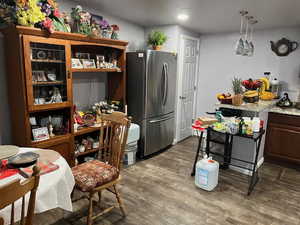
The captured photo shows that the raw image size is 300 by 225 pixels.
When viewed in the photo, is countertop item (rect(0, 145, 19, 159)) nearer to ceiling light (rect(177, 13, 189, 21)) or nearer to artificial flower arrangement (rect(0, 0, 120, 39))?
artificial flower arrangement (rect(0, 0, 120, 39))

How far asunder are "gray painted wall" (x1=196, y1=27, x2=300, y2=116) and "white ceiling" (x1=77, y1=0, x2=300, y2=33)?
0.29m

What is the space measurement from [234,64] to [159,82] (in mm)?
1881

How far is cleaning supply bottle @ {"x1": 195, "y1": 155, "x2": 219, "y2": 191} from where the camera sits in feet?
8.75

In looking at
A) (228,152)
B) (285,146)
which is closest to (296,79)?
(285,146)

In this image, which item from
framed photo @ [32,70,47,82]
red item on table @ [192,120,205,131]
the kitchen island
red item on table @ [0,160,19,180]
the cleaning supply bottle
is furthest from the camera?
the kitchen island

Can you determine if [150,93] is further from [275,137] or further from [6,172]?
[6,172]

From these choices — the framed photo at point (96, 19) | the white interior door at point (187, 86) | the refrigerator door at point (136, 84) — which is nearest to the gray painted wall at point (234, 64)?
the white interior door at point (187, 86)

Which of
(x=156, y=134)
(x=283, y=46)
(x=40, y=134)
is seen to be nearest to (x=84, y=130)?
(x=40, y=134)

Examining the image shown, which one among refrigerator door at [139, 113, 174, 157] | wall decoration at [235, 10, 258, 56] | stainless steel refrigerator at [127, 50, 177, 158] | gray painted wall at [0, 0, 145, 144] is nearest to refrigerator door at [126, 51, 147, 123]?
stainless steel refrigerator at [127, 50, 177, 158]

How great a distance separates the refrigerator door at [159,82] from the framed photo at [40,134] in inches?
60.4

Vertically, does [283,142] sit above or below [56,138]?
below

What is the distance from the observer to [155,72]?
3.47 meters

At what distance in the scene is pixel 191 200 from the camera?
8.26 feet

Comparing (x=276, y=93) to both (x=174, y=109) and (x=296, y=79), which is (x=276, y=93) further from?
(x=174, y=109)
